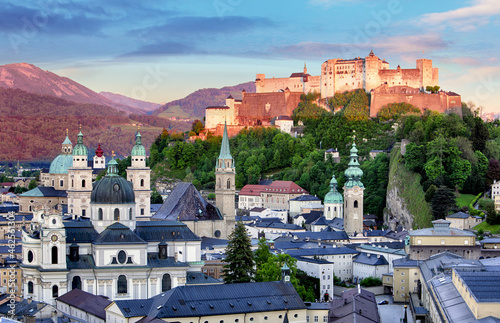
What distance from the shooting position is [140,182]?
80562 millimetres

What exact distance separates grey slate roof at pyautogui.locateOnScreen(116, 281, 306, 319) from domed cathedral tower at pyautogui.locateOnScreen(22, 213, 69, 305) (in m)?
7.75

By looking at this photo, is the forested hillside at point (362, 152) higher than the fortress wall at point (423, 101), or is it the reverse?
the fortress wall at point (423, 101)

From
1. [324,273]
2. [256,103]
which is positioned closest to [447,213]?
[324,273]

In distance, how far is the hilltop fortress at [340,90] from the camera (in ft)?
418

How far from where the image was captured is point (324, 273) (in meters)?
71.4

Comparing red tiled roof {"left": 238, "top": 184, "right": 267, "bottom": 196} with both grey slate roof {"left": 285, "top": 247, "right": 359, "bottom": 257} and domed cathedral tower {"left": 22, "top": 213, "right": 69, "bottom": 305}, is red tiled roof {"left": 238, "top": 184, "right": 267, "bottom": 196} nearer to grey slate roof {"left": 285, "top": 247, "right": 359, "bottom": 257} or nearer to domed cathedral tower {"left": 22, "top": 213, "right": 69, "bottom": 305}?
grey slate roof {"left": 285, "top": 247, "right": 359, "bottom": 257}

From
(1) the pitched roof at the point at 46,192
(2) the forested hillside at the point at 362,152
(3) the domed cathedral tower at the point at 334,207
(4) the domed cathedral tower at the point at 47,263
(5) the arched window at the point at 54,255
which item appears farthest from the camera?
(3) the domed cathedral tower at the point at 334,207

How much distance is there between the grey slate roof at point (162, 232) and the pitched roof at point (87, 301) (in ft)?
24.7

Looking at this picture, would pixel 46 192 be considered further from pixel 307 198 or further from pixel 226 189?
pixel 307 198

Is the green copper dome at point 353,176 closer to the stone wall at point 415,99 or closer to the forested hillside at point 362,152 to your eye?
the forested hillside at point 362,152

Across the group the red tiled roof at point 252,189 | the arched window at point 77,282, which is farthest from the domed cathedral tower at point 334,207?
the arched window at point 77,282

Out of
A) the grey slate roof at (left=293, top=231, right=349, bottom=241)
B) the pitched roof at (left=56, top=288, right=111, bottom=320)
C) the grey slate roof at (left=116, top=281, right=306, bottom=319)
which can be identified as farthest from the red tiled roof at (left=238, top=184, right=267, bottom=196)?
the pitched roof at (left=56, top=288, right=111, bottom=320)

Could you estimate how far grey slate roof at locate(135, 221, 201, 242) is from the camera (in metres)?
60.4

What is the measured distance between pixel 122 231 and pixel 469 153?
50.8 metres
